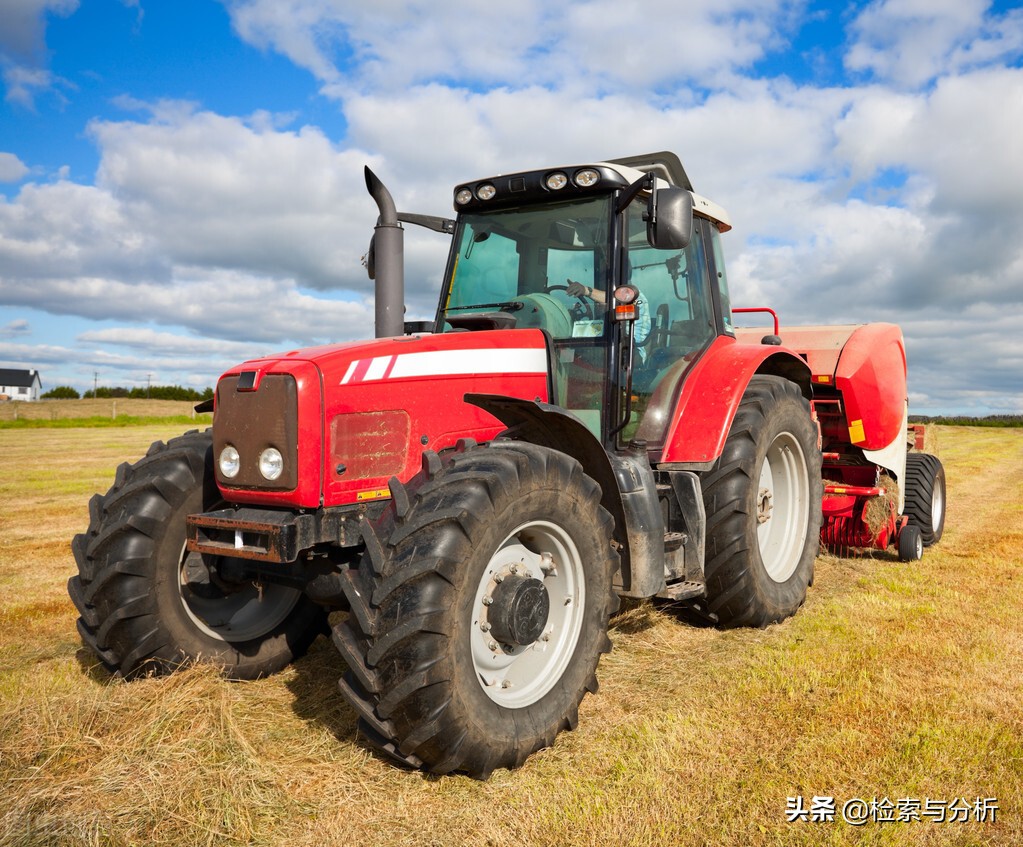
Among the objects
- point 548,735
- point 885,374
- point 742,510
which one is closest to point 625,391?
point 742,510

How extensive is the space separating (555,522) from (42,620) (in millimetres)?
3634

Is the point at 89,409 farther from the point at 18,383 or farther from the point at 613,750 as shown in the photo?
the point at 18,383

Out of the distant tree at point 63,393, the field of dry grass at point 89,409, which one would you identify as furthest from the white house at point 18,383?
the field of dry grass at point 89,409

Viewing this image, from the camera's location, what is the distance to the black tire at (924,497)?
24.1 feet

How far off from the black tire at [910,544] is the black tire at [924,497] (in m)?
0.32

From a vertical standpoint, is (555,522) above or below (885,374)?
below

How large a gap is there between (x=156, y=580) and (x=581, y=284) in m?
2.46

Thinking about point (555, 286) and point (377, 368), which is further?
point (555, 286)

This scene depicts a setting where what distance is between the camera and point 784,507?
5.55 meters

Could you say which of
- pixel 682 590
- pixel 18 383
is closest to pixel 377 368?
pixel 682 590

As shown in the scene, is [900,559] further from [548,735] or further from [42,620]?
[42,620]

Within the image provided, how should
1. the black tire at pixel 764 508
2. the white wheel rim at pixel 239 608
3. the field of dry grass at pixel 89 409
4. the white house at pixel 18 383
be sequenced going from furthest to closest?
the white house at pixel 18 383
the field of dry grass at pixel 89 409
the black tire at pixel 764 508
the white wheel rim at pixel 239 608

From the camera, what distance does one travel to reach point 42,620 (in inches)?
204

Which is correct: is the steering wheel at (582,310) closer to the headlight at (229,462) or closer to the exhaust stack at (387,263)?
the exhaust stack at (387,263)
